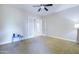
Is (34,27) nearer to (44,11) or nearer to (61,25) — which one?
(44,11)

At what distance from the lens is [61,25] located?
2311mm

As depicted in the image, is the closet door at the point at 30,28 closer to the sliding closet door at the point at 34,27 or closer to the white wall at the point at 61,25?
the sliding closet door at the point at 34,27

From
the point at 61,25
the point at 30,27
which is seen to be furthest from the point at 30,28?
the point at 61,25

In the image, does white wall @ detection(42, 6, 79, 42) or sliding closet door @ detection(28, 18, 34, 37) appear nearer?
white wall @ detection(42, 6, 79, 42)

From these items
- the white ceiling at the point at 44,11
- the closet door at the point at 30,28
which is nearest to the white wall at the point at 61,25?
the white ceiling at the point at 44,11

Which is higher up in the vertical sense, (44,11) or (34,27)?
(44,11)

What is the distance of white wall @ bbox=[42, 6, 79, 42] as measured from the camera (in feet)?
7.14

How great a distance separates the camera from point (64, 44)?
2.16m

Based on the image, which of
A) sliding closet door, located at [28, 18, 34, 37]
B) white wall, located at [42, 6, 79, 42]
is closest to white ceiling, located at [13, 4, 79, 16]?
white wall, located at [42, 6, 79, 42]

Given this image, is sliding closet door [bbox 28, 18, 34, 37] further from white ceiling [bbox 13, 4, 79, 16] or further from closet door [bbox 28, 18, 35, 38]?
white ceiling [bbox 13, 4, 79, 16]

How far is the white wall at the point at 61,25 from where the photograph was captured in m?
2.18
